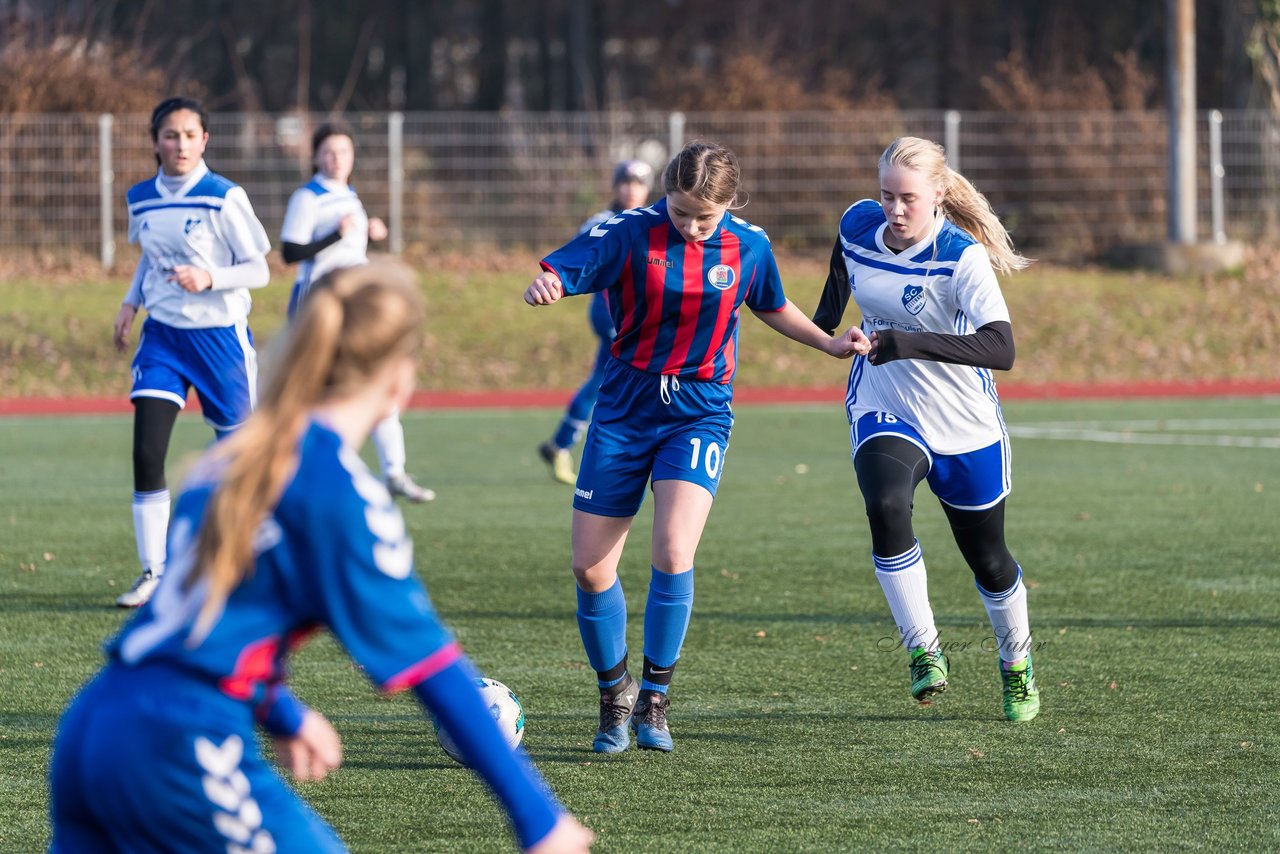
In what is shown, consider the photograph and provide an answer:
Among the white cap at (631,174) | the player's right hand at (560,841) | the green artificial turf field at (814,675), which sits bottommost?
the green artificial turf field at (814,675)

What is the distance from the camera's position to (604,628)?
5473 millimetres

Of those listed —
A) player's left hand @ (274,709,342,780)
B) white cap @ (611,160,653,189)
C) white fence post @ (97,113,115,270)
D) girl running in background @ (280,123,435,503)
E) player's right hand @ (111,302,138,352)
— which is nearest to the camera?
player's left hand @ (274,709,342,780)

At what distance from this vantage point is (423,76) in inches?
1451

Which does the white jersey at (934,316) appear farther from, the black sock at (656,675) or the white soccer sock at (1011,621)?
the black sock at (656,675)

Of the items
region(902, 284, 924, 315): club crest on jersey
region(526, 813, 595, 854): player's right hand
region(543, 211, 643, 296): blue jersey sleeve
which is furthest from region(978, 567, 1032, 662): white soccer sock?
region(526, 813, 595, 854): player's right hand

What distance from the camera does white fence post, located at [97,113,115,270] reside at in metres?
22.3

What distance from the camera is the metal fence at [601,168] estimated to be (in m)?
22.5

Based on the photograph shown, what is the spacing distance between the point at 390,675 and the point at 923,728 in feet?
11.5

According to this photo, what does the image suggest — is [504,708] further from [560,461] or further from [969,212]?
[560,461]

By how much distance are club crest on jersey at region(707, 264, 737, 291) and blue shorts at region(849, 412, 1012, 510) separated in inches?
30.6

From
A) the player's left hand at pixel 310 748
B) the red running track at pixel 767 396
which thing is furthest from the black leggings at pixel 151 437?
the red running track at pixel 767 396

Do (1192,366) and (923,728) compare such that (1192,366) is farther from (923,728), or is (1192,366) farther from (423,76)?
(423,76)

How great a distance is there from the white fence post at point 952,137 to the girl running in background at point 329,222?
14.7 metres

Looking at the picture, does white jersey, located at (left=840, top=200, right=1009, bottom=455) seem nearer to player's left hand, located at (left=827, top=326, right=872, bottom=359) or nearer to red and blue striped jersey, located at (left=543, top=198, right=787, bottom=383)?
player's left hand, located at (left=827, top=326, right=872, bottom=359)
